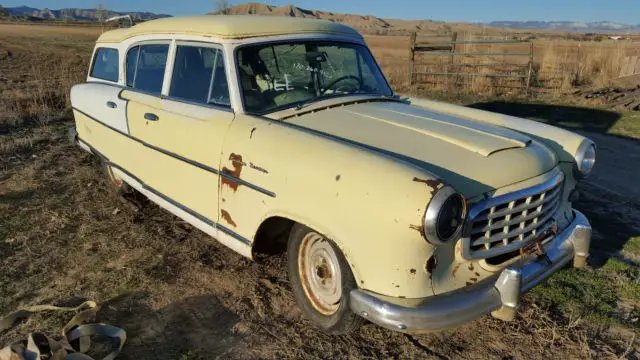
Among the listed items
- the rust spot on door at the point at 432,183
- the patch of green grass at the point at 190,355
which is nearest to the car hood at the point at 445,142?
the rust spot on door at the point at 432,183

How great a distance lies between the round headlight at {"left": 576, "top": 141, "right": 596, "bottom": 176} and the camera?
326cm

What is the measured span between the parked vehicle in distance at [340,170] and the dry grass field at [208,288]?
372mm

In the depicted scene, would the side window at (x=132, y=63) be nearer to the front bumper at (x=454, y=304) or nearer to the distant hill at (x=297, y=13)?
the front bumper at (x=454, y=304)

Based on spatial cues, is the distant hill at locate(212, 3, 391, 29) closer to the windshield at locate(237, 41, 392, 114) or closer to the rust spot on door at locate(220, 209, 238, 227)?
the windshield at locate(237, 41, 392, 114)

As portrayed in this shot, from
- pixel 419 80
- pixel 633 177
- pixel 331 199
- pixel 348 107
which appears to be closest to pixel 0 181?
pixel 348 107

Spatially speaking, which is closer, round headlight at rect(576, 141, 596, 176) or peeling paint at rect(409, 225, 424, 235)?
peeling paint at rect(409, 225, 424, 235)

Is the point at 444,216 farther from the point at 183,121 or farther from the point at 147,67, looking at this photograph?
the point at 147,67

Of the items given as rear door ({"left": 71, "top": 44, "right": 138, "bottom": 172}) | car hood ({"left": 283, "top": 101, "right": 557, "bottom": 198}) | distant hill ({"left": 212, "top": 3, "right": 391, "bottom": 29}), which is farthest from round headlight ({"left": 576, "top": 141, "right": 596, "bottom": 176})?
distant hill ({"left": 212, "top": 3, "right": 391, "bottom": 29})

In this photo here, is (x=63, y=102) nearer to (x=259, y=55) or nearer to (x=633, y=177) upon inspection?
(x=259, y=55)

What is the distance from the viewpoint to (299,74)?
142 inches

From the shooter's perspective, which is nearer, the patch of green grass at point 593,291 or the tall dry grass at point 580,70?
the patch of green grass at point 593,291

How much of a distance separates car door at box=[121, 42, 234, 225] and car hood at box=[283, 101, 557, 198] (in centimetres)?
58

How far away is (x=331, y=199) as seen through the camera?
239 centimetres

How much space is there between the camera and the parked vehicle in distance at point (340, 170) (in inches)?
89.7
